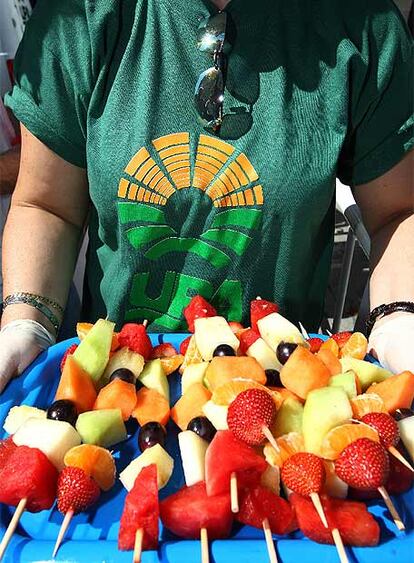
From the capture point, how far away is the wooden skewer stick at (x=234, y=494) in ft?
3.29

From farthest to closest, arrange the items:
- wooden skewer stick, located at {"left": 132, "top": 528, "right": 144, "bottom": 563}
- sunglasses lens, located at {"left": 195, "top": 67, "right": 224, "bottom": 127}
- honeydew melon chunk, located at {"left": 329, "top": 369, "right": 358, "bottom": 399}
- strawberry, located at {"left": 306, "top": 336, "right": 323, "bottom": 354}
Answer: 1. strawberry, located at {"left": 306, "top": 336, "right": 323, "bottom": 354}
2. sunglasses lens, located at {"left": 195, "top": 67, "right": 224, "bottom": 127}
3. honeydew melon chunk, located at {"left": 329, "top": 369, "right": 358, "bottom": 399}
4. wooden skewer stick, located at {"left": 132, "top": 528, "right": 144, "bottom": 563}

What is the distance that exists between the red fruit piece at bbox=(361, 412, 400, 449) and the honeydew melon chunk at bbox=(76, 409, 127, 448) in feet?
1.62

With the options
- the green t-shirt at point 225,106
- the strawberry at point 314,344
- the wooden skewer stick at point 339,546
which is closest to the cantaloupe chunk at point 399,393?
the strawberry at point 314,344

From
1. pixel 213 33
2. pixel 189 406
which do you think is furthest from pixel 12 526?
pixel 213 33

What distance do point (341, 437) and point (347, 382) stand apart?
175mm

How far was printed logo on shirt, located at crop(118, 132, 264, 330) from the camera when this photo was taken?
139cm

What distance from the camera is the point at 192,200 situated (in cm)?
142

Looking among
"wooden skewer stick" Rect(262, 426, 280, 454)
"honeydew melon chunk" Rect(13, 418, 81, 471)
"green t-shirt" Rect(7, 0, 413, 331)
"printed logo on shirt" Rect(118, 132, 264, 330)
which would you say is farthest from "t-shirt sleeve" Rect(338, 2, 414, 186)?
"honeydew melon chunk" Rect(13, 418, 81, 471)

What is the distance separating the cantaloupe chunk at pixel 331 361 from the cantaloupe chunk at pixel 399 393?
0.12 m

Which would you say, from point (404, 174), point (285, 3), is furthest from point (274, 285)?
point (285, 3)

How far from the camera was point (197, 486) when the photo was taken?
1103 millimetres

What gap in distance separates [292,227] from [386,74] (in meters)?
0.41

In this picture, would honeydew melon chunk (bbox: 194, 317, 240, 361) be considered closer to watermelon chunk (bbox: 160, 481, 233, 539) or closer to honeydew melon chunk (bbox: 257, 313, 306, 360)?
honeydew melon chunk (bbox: 257, 313, 306, 360)

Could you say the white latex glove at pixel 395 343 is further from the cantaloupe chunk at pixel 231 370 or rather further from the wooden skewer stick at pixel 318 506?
the wooden skewer stick at pixel 318 506
